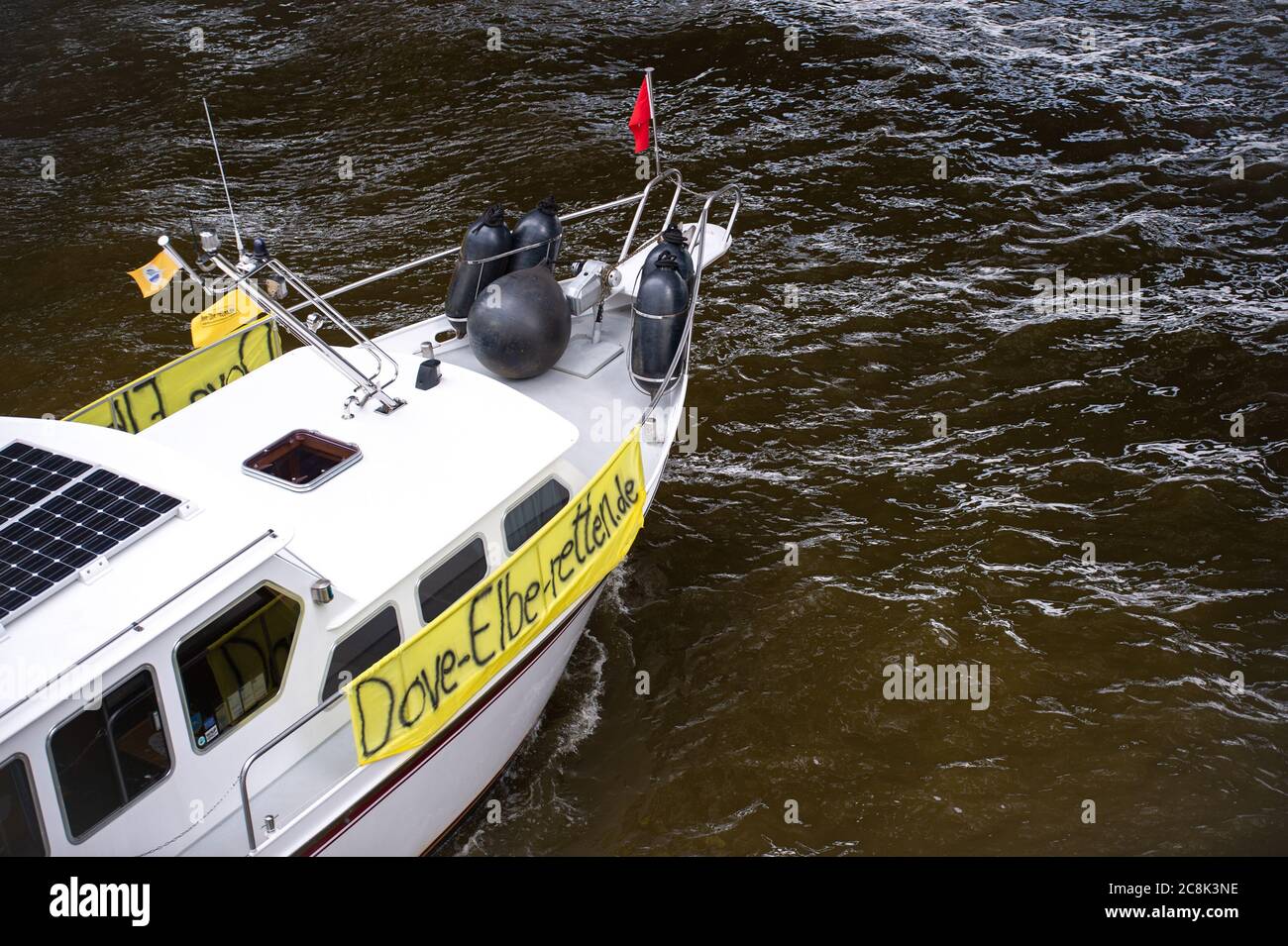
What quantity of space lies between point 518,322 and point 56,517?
11.2 feet

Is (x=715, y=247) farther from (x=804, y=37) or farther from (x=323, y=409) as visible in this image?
(x=804, y=37)

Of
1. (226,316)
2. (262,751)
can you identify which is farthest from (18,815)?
(226,316)

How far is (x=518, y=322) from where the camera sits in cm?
838

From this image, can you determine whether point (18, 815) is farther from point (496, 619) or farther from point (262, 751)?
point (496, 619)

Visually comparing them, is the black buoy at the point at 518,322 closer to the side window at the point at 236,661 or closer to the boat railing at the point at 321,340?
the boat railing at the point at 321,340

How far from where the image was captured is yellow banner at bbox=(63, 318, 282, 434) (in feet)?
26.6

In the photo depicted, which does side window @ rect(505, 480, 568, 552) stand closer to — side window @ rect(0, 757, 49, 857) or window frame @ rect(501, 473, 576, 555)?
window frame @ rect(501, 473, 576, 555)

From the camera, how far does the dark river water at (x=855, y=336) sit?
27.6 feet

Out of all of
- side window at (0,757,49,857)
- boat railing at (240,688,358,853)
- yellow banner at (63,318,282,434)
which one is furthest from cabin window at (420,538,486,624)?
yellow banner at (63,318,282,434)

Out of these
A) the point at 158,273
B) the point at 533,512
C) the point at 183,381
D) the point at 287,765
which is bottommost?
the point at 287,765

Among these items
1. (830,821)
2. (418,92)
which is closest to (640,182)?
(418,92)

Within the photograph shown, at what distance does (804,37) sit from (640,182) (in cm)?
525

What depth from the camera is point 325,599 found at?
640 cm

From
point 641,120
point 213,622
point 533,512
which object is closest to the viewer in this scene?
point 213,622
